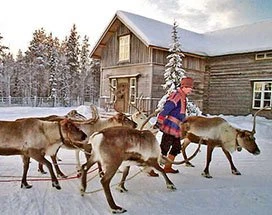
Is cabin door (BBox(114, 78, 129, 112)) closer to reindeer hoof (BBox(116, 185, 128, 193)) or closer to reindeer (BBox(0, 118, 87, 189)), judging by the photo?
reindeer (BBox(0, 118, 87, 189))

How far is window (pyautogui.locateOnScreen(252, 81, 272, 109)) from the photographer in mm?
15539

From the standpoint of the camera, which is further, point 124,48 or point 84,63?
point 84,63

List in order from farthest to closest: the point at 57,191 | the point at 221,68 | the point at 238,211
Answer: the point at 221,68 < the point at 57,191 < the point at 238,211

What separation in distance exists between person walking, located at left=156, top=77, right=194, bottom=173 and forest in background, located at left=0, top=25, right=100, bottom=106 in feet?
110

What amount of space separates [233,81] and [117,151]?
48.8 ft

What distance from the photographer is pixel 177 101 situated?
5121mm

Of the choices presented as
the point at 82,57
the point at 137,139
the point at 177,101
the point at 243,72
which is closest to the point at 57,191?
the point at 137,139

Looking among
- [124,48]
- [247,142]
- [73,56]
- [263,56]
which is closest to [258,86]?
[263,56]

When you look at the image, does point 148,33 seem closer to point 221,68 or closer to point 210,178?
point 221,68

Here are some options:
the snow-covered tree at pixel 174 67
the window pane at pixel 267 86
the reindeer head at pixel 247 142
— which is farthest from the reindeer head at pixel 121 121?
the window pane at pixel 267 86

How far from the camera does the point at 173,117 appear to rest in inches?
203

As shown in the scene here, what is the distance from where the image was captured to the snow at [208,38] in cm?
1580

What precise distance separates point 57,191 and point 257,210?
2.73 meters

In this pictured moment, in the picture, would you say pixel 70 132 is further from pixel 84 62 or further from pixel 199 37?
pixel 84 62
